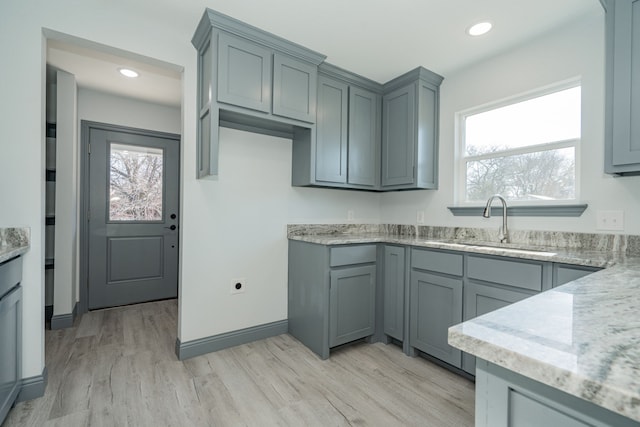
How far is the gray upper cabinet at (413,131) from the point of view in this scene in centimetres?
280

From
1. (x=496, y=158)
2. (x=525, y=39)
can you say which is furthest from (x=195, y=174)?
(x=525, y=39)

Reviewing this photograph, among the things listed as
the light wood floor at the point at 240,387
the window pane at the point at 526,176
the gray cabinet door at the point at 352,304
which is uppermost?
the window pane at the point at 526,176

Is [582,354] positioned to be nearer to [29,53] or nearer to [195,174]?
[195,174]

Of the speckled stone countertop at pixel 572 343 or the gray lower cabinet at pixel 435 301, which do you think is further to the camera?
the gray lower cabinet at pixel 435 301

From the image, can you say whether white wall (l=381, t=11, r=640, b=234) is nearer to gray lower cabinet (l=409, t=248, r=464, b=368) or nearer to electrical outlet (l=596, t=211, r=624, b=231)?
electrical outlet (l=596, t=211, r=624, b=231)

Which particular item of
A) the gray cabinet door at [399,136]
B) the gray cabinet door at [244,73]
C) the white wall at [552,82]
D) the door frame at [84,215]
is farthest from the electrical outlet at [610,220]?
the door frame at [84,215]

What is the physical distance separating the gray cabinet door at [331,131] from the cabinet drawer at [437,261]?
3.28 ft

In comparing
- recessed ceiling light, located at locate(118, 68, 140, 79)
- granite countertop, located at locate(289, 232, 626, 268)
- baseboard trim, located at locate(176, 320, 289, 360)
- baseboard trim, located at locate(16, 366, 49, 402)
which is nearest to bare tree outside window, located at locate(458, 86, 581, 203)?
granite countertop, located at locate(289, 232, 626, 268)

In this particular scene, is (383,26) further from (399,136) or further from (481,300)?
(481,300)

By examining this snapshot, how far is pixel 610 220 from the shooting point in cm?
191

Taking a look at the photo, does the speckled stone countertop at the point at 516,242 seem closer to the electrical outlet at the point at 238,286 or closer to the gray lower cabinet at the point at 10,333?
the electrical outlet at the point at 238,286

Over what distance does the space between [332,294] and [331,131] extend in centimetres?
147

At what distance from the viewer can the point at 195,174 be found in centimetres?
236

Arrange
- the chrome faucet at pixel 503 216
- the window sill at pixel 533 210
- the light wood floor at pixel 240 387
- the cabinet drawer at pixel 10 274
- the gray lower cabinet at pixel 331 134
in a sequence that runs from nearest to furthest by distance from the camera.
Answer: the cabinet drawer at pixel 10 274, the light wood floor at pixel 240 387, the window sill at pixel 533 210, the chrome faucet at pixel 503 216, the gray lower cabinet at pixel 331 134
